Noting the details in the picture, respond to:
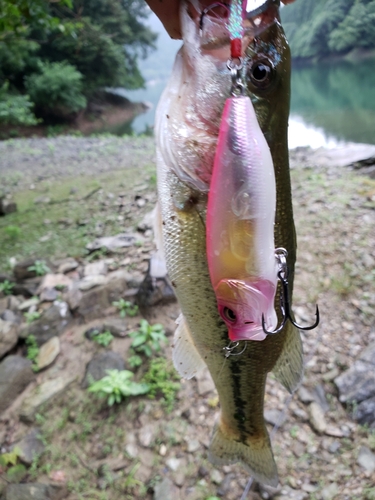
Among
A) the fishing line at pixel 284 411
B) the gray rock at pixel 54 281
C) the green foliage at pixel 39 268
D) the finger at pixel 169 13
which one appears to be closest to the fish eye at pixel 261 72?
the finger at pixel 169 13

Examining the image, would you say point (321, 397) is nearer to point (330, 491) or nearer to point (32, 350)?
point (330, 491)

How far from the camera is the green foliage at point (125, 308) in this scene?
348cm

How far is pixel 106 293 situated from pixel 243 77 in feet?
9.97

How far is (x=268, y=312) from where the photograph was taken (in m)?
0.87

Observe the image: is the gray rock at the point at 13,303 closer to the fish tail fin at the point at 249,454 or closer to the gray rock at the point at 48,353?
the gray rock at the point at 48,353

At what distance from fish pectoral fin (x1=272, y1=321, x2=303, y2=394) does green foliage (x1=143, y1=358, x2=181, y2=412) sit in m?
1.58

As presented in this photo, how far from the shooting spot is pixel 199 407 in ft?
8.91

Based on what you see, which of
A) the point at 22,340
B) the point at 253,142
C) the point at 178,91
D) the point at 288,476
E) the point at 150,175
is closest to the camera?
the point at 253,142

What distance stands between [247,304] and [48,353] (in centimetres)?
292

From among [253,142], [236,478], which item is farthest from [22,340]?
[253,142]

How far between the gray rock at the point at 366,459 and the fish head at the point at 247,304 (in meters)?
2.07

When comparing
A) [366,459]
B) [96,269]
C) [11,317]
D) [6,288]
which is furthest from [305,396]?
[6,288]

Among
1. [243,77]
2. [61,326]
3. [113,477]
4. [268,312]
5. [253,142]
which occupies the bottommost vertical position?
[113,477]

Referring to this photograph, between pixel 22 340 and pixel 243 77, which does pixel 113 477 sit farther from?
pixel 243 77
